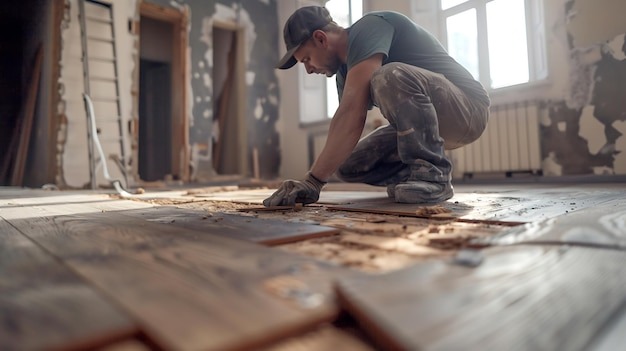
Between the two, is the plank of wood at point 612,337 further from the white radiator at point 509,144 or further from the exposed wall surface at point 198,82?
the exposed wall surface at point 198,82

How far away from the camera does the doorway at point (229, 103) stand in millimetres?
6031

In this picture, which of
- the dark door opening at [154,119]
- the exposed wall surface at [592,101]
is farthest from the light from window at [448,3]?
the dark door opening at [154,119]

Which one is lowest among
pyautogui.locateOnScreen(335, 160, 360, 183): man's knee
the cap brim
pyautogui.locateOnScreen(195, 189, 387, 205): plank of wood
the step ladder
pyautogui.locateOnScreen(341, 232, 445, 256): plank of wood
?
pyautogui.locateOnScreen(341, 232, 445, 256): plank of wood

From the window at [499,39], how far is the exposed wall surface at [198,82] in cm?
293

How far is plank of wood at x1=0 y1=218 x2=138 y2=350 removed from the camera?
340 millimetres

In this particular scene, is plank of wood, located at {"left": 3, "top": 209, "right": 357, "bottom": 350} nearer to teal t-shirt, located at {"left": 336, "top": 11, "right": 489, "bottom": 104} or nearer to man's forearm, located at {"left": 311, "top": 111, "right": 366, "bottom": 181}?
man's forearm, located at {"left": 311, "top": 111, "right": 366, "bottom": 181}

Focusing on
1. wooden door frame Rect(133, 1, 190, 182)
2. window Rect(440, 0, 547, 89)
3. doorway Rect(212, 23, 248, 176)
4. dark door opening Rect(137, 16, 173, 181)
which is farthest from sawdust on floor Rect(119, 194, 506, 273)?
dark door opening Rect(137, 16, 173, 181)

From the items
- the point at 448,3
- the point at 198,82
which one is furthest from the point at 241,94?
the point at 448,3

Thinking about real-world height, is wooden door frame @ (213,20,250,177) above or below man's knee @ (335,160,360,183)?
above

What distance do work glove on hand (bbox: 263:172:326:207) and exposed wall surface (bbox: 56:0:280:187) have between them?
150 inches

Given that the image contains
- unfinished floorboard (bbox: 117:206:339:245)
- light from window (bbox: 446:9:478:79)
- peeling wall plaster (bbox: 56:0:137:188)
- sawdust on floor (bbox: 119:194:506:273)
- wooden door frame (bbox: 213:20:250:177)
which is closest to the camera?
sawdust on floor (bbox: 119:194:506:273)

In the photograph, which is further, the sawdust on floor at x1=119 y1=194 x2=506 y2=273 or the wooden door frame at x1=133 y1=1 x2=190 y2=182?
the wooden door frame at x1=133 y1=1 x2=190 y2=182

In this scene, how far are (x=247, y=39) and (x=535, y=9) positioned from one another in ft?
12.9

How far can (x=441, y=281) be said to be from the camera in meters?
0.45
